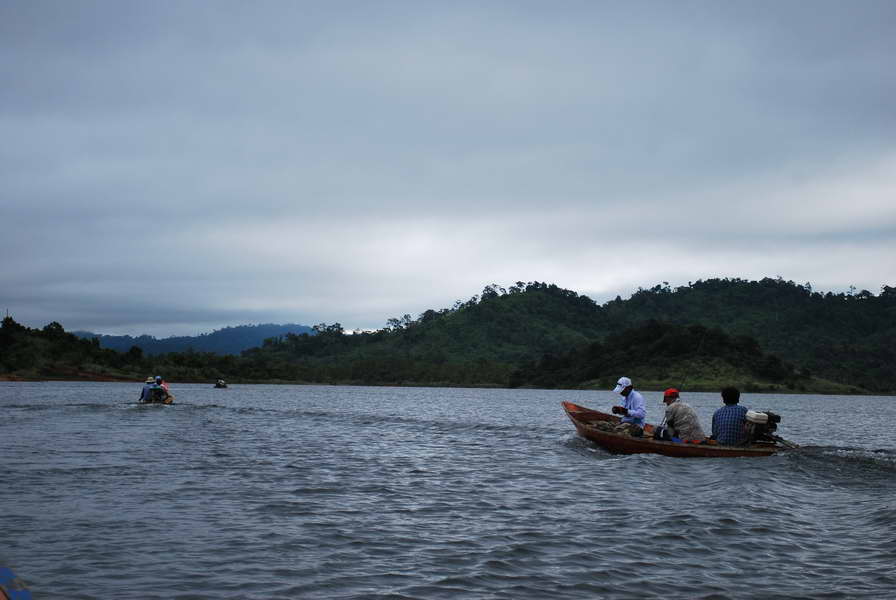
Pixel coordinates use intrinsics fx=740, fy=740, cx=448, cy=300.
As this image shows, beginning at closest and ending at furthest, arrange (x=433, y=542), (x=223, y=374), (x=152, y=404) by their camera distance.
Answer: (x=433, y=542) < (x=152, y=404) < (x=223, y=374)

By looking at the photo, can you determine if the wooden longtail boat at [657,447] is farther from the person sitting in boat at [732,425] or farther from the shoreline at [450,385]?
the shoreline at [450,385]

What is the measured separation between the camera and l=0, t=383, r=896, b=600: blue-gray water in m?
10.1

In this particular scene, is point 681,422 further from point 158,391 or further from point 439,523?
point 158,391

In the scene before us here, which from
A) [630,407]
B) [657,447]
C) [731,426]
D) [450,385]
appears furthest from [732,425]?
[450,385]

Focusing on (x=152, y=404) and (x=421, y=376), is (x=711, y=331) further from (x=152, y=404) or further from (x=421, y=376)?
(x=152, y=404)

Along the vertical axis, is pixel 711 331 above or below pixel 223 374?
above

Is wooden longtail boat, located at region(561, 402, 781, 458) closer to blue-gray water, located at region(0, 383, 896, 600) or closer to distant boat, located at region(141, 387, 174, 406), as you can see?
blue-gray water, located at region(0, 383, 896, 600)

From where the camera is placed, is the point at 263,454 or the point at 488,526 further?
the point at 263,454

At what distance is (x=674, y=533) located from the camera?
44.3 feet

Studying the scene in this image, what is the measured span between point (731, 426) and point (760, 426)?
975 millimetres

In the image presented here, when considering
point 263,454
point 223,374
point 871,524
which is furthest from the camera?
point 223,374

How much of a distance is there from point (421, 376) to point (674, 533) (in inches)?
7088

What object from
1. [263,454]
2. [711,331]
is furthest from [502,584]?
[711,331]

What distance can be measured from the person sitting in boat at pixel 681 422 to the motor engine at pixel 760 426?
5.04 feet
